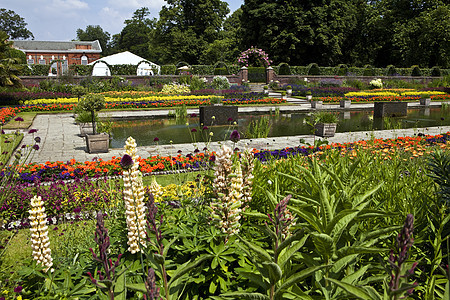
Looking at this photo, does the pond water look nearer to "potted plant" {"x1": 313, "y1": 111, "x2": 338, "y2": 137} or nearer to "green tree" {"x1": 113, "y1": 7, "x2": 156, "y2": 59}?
"potted plant" {"x1": 313, "y1": 111, "x2": 338, "y2": 137}

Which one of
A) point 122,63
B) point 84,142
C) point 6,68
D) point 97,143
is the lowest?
point 84,142

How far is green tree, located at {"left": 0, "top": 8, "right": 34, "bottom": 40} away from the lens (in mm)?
80375

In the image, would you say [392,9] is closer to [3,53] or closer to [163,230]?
[3,53]

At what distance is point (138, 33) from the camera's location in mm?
72562

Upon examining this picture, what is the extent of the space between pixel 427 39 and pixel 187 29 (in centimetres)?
2993

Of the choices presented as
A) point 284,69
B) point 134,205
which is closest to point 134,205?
point 134,205

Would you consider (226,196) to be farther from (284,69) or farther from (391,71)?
(391,71)

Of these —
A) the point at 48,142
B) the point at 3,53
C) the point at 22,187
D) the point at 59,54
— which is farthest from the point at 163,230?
the point at 59,54

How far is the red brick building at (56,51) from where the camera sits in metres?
61.3

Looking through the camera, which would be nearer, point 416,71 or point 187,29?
point 416,71

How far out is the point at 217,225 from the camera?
2.37 m

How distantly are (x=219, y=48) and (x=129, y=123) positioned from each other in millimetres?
34541

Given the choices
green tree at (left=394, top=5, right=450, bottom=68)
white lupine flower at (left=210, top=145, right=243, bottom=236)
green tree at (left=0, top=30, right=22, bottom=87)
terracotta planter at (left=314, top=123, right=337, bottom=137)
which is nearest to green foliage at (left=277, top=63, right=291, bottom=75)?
green tree at (left=394, top=5, right=450, bottom=68)

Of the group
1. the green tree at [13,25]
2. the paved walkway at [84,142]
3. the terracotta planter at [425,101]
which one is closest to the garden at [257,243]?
the paved walkway at [84,142]
